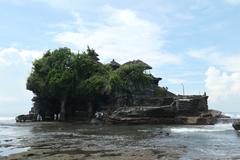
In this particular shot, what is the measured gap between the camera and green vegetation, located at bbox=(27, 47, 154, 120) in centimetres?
8188

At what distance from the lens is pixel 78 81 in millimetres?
83812

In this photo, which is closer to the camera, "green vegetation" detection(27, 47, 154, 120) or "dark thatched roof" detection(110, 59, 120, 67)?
"green vegetation" detection(27, 47, 154, 120)

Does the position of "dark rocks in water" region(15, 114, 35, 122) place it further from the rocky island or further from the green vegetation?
the green vegetation

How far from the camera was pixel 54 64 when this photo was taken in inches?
3374

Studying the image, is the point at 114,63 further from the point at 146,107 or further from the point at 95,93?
the point at 146,107

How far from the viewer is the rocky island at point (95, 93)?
7647cm

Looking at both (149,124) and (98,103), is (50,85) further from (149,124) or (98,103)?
(149,124)

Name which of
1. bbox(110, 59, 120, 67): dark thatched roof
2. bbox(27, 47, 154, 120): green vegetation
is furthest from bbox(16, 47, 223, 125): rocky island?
bbox(110, 59, 120, 67): dark thatched roof

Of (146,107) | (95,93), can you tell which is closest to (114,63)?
(95,93)

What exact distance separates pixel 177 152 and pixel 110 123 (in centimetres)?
4232

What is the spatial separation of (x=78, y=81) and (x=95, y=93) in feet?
13.2

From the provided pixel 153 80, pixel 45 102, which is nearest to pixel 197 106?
pixel 153 80

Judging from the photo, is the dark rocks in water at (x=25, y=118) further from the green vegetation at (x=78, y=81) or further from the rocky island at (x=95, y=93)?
the green vegetation at (x=78, y=81)

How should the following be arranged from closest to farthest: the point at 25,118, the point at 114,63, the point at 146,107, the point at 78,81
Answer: the point at 146,107, the point at 78,81, the point at 25,118, the point at 114,63
